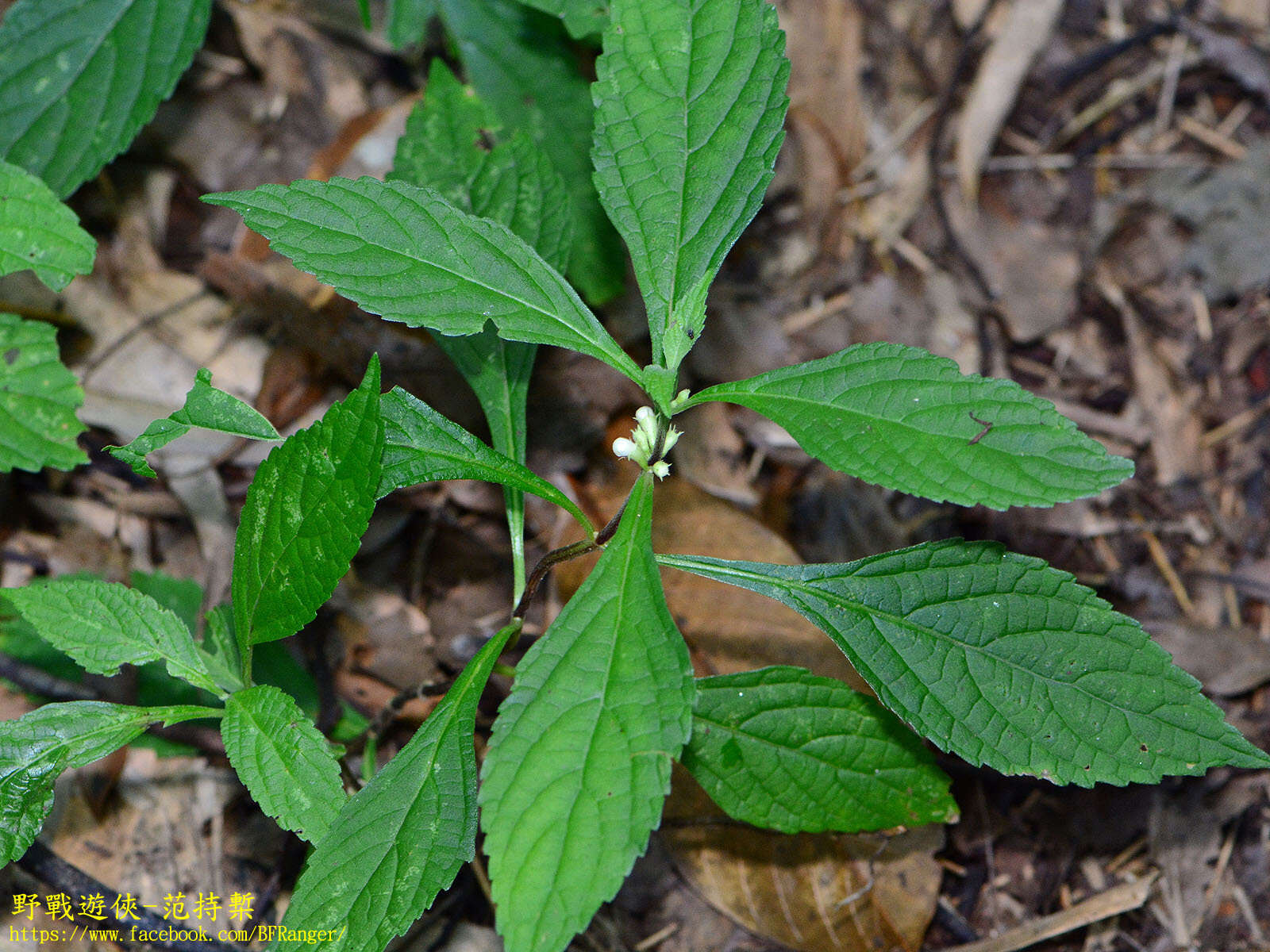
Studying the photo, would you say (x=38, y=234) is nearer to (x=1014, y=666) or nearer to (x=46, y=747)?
(x=46, y=747)

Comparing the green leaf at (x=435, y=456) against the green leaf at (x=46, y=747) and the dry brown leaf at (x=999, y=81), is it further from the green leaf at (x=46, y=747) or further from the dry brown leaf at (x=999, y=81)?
the dry brown leaf at (x=999, y=81)

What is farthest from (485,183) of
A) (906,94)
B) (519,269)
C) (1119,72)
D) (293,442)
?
(1119,72)

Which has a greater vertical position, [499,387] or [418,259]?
[418,259]

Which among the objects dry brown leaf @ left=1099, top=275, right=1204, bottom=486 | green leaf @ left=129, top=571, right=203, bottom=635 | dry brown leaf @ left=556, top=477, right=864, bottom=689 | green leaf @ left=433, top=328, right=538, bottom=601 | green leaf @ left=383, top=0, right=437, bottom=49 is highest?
green leaf @ left=383, top=0, right=437, bottom=49

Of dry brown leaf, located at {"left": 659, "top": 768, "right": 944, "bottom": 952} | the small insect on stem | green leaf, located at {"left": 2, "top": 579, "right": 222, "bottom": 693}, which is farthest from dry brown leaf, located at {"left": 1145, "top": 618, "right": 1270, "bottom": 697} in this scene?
green leaf, located at {"left": 2, "top": 579, "right": 222, "bottom": 693}

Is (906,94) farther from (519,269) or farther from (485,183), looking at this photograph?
(519,269)

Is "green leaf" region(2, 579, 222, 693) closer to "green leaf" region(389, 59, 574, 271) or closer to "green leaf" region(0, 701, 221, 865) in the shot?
"green leaf" region(0, 701, 221, 865)

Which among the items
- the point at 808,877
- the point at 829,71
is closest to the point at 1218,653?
the point at 808,877

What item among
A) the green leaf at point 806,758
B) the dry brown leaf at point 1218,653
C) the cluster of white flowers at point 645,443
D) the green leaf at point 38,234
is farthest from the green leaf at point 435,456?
the dry brown leaf at point 1218,653
